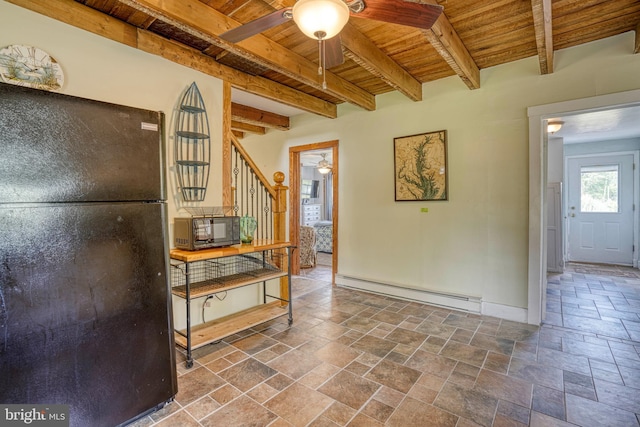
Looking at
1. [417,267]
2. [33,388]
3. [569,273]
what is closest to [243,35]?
[33,388]

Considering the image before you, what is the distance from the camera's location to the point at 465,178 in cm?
357

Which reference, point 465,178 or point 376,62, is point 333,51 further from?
point 465,178

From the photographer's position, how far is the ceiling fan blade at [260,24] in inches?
64.7

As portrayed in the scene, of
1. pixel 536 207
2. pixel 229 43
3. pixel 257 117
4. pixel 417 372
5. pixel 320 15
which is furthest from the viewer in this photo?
pixel 257 117

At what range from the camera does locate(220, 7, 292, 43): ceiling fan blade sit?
1.64 meters

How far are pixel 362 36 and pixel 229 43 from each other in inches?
44.8

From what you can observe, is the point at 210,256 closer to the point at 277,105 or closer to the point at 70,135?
the point at 70,135

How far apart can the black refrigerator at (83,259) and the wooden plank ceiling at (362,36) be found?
1.02 meters

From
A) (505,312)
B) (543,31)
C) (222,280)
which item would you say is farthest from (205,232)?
(505,312)

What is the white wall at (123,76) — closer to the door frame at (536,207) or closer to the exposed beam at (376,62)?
the exposed beam at (376,62)

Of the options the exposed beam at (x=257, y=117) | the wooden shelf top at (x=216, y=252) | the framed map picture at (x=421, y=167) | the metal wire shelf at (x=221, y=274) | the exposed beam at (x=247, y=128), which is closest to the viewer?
the wooden shelf top at (x=216, y=252)

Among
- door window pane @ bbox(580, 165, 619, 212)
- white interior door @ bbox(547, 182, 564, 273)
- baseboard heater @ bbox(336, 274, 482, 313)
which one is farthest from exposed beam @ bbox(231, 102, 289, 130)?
door window pane @ bbox(580, 165, 619, 212)

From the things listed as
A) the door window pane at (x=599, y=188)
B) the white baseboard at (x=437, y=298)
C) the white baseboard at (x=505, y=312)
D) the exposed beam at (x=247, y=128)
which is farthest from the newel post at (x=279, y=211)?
the door window pane at (x=599, y=188)

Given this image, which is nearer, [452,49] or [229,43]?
[229,43]
